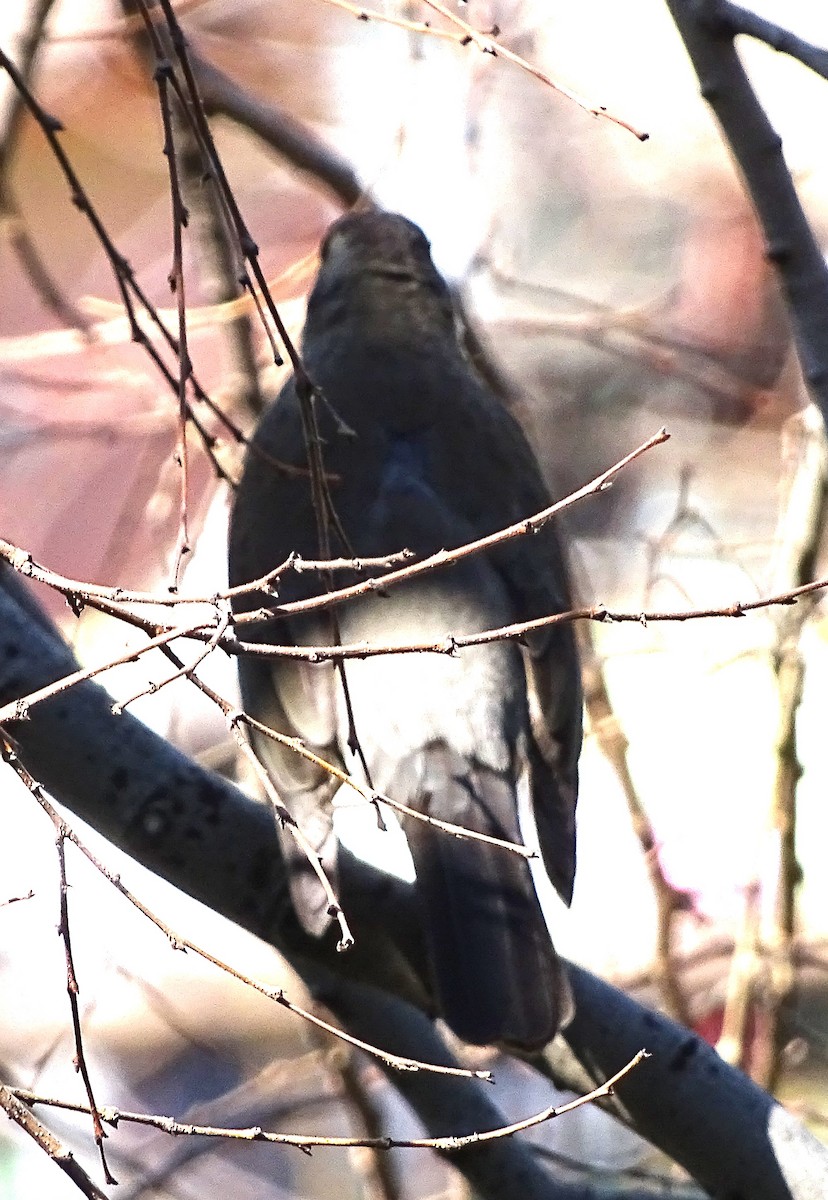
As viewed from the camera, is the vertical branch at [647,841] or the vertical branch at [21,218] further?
the vertical branch at [647,841]

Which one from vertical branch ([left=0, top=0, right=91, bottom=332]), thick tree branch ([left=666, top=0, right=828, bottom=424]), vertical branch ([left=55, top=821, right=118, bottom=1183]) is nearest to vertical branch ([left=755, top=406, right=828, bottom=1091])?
thick tree branch ([left=666, top=0, right=828, bottom=424])

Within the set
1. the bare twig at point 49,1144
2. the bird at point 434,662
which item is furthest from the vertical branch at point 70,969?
the bird at point 434,662

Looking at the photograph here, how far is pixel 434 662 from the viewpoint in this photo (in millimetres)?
2465

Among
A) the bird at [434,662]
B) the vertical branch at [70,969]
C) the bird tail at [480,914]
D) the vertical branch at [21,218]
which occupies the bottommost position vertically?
the vertical branch at [70,969]

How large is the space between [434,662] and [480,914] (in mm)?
431

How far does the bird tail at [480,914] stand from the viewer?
2127mm

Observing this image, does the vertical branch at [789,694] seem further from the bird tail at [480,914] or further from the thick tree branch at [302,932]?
the thick tree branch at [302,932]

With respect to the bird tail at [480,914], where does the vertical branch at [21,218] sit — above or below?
above

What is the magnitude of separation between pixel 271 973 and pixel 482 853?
1.68m

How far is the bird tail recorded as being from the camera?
2.13 meters

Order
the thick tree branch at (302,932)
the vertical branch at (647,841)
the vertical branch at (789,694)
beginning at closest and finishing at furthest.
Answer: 1. the thick tree branch at (302,932)
2. the vertical branch at (789,694)
3. the vertical branch at (647,841)

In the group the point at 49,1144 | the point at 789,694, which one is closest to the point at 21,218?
the point at 789,694

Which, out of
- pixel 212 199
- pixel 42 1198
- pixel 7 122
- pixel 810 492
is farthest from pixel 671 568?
pixel 42 1198

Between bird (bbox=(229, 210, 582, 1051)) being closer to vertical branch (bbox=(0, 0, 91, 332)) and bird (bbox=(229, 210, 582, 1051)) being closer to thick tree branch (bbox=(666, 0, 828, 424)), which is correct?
vertical branch (bbox=(0, 0, 91, 332))
